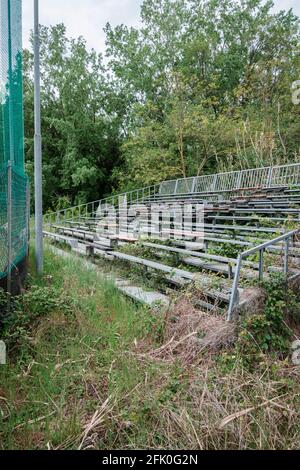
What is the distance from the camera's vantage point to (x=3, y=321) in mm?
3379

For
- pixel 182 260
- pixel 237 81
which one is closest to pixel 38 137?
pixel 182 260

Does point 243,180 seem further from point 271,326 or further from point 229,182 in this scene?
point 271,326

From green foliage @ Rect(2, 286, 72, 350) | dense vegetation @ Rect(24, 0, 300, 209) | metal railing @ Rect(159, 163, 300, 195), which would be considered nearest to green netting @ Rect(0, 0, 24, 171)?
green foliage @ Rect(2, 286, 72, 350)

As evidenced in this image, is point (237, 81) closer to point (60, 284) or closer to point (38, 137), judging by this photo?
point (38, 137)

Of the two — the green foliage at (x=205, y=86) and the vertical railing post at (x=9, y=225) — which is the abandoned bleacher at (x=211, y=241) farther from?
the green foliage at (x=205, y=86)

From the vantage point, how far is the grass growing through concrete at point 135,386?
212 centimetres

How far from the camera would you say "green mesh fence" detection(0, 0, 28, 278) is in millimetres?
3852

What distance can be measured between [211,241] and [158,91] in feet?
55.9

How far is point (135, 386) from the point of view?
2.50 metres

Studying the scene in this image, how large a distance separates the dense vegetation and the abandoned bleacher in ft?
11.5

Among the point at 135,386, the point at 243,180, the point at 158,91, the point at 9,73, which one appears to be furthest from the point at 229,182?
the point at 158,91

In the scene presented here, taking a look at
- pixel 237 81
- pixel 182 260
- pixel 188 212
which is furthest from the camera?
pixel 237 81
